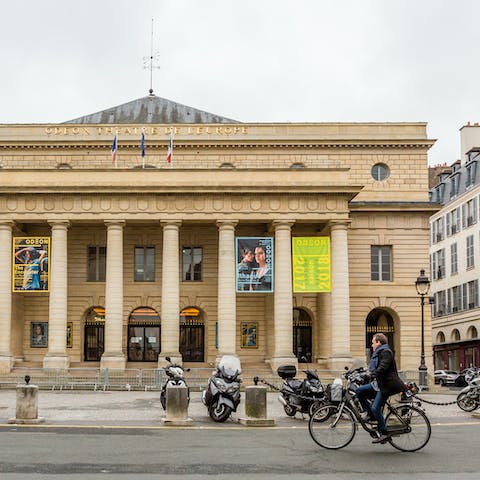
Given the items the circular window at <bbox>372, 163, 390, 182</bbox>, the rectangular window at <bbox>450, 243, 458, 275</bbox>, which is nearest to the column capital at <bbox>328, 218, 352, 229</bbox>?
the circular window at <bbox>372, 163, 390, 182</bbox>

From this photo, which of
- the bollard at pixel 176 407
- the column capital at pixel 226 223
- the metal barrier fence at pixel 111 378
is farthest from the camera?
the column capital at pixel 226 223

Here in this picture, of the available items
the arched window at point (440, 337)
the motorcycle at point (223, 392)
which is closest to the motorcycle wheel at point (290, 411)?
the motorcycle at point (223, 392)

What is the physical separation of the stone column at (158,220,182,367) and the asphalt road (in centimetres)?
2431

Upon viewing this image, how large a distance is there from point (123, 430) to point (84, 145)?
106 feet

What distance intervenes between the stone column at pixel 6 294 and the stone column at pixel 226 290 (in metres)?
10.3

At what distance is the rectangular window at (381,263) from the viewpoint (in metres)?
47.5

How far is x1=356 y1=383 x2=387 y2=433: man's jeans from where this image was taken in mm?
14539

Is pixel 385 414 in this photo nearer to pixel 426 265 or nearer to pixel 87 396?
pixel 87 396

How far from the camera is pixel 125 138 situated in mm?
48594

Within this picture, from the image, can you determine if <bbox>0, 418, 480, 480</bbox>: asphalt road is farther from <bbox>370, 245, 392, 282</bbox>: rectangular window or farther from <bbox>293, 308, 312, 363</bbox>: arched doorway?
<bbox>293, 308, 312, 363</bbox>: arched doorway

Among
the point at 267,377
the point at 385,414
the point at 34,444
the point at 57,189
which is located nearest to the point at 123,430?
the point at 34,444

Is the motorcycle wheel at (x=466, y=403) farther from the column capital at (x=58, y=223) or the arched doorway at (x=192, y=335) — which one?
the column capital at (x=58, y=223)

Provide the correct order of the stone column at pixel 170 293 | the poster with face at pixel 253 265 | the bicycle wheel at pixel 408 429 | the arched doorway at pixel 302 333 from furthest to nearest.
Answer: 1. the arched doorway at pixel 302 333
2. the stone column at pixel 170 293
3. the poster with face at pixel 253 265
4. the bicycle wheel at pixel 408 429

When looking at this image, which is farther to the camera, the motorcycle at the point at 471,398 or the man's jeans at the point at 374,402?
the motorcycle at the point at 471,398
